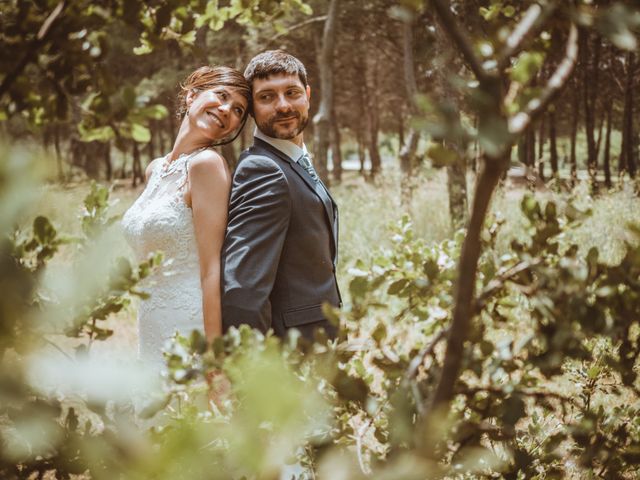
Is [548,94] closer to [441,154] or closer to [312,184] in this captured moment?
[441,154]

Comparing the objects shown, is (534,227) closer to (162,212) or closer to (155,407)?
(155,407)

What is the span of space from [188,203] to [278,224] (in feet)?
1.79

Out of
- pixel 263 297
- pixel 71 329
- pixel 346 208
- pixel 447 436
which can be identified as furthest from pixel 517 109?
pixel 346 208

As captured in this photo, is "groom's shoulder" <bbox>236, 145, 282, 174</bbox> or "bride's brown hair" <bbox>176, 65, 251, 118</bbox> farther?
"bride's brown hair" <bbox>176, 65, 251, 118</bbox>

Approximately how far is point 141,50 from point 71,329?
1.06 meters

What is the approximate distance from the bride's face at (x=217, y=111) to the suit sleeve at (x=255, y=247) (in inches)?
16.4

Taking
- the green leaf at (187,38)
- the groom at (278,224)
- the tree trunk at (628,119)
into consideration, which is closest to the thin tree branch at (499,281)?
the green leaf at (187,38)

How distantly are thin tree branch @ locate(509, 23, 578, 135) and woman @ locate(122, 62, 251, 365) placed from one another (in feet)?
5.47

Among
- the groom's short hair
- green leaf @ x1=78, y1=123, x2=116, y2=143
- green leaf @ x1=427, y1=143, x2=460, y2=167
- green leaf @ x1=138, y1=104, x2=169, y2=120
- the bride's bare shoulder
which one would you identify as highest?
the groom's short hair

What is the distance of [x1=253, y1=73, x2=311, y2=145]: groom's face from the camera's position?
95.2 inches

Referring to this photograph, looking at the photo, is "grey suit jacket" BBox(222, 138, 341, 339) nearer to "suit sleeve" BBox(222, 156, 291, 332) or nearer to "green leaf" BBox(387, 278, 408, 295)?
"suit sleeve" BBox(222, 156, 291, 332)

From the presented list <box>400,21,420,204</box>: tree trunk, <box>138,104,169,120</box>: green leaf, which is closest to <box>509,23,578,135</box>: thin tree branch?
<box>138,104,169,120</box>: green leaf

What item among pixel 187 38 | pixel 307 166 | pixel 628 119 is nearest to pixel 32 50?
pixel 187 38

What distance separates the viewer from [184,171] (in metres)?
2.51
